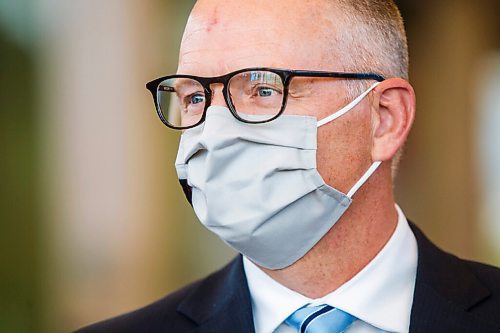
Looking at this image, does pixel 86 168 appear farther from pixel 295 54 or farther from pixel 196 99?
pixel 295 54

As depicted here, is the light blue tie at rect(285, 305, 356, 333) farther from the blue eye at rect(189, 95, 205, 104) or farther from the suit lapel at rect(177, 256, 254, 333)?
Result: the blue eye at rect(189, 95, 205, 104)

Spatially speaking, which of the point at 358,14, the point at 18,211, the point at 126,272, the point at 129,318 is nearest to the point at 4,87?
the point at 18,211

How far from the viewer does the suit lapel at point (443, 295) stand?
78.0 inches

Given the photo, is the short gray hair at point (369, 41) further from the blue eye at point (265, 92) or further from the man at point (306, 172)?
the blue eye at point (265, 92)

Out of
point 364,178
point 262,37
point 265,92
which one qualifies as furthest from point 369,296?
point 262,37

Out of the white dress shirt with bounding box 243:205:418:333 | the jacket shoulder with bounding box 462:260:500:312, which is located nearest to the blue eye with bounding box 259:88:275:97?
the white dress shirt with bounding box 243:205:418:333

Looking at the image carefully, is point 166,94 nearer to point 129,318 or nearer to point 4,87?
point 129,318

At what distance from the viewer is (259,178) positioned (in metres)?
1.89

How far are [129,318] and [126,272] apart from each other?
2642mm

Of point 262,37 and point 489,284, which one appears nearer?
point 262,37

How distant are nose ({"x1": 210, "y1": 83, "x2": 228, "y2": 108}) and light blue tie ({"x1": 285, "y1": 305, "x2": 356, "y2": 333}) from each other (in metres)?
0.50

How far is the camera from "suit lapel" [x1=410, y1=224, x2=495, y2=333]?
1981 millimetres

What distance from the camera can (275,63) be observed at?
1906 millimetres

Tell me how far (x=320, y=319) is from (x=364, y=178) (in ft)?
1.08
